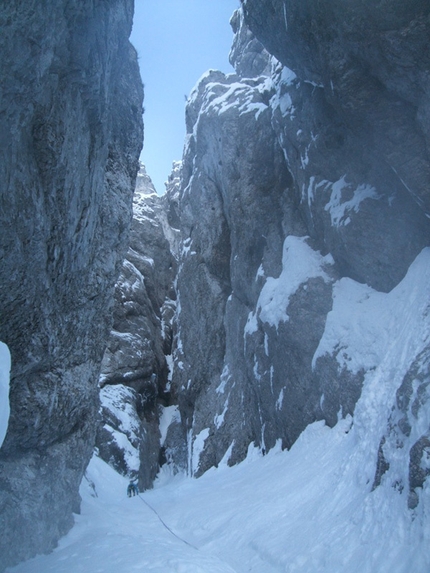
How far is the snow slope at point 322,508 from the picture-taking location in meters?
8.22

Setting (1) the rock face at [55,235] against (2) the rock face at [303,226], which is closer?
(1) the rock face at [55,235]

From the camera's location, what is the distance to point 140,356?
124 ft

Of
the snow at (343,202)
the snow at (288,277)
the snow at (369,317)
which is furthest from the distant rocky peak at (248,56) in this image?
the snow at (369,317)

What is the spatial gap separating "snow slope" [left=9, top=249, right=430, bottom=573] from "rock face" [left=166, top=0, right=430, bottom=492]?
307mm

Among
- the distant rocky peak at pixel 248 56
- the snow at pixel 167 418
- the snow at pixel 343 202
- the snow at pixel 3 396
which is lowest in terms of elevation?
the snow at pixel 167 418

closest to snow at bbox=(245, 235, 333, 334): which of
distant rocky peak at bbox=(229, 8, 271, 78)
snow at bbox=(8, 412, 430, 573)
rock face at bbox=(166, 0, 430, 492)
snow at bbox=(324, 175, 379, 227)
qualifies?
rock face at bbox=(166, 0, 430, 492)

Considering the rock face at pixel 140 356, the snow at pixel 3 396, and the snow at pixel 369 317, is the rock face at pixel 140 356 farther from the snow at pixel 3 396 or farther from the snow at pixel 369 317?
the snow at pixel 3 396

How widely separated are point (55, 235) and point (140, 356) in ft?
91.7

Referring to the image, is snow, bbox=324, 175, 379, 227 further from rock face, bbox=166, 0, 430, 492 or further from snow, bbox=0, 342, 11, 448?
snow, bbox=0, 342, 11, 448

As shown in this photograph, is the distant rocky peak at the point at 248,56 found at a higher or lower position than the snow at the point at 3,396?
higher

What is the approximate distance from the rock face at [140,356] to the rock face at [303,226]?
3.64 meters

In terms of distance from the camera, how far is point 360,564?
7609mm

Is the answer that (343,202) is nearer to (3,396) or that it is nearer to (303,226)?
(303,226)

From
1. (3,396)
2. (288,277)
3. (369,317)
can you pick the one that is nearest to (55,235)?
(3,396)
